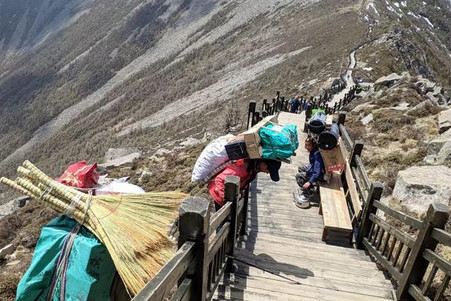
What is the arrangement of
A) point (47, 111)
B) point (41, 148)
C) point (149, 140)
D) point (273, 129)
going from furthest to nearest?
point (47, 111)
point (41, 148)
point (149, 140)
point (273, 129)

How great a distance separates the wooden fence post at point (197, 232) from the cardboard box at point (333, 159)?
4386mm

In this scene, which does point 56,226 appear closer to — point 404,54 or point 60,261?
point 60,261

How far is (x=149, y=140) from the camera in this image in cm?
2291

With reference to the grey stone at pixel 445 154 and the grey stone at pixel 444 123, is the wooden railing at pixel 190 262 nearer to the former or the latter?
the grey stone at pixel 445 154

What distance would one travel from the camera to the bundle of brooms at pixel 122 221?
2604 mm

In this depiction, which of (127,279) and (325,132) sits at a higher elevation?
(325,132)

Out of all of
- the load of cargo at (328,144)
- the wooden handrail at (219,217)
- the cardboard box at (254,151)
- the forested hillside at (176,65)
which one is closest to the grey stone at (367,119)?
the forested hillside at (176,65)

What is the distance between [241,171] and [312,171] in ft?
9.43

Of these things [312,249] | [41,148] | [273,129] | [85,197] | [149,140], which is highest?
[273,129]

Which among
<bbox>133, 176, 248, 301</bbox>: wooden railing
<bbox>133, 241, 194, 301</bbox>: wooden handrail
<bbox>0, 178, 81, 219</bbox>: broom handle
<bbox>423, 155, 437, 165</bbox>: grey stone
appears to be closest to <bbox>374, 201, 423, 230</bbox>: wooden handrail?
A: <bbox>133, 176, 248, 301</bbox>: wooden railing

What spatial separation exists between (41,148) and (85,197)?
112 feet

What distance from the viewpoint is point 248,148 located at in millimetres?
3709

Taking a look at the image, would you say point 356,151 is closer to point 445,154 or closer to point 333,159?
point 333,159

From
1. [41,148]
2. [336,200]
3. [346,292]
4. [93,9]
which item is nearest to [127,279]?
[346,292]
